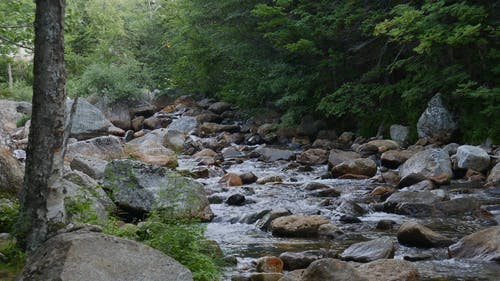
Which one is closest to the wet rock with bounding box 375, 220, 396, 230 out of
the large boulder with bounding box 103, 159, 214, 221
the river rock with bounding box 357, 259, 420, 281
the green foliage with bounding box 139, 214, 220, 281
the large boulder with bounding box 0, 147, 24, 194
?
the river rock with bounding box 357, 259, 420, 281

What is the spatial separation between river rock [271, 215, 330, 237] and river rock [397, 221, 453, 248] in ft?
4.28

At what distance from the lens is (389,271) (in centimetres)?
529

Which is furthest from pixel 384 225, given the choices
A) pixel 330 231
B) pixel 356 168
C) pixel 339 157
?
pixel 339 157

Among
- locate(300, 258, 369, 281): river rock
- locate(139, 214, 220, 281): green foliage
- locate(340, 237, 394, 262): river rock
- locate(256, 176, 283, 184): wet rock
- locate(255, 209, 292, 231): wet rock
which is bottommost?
locate(256, 176, 283, 184): wet rock

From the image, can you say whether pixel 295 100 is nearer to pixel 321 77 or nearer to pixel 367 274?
pixel 321 77

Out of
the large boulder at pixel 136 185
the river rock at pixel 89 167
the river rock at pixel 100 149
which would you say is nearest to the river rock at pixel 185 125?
the river rock at pixel 100 149

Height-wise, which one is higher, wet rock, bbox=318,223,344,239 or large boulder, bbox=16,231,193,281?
large boulder, bbox=16,231,193,281

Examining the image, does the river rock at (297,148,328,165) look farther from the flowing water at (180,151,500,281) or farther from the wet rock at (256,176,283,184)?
the wet rock at (256,176,283,184)

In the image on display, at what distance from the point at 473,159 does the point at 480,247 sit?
538 cm

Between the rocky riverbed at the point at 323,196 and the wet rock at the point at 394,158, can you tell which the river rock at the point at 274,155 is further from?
the wet rock at the point at 394,158

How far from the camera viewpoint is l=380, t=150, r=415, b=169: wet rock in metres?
12.8

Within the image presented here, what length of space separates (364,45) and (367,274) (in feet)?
40.9

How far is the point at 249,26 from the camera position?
2088cm

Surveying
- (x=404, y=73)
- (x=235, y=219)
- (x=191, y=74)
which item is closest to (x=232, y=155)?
(x=404, y=73)
